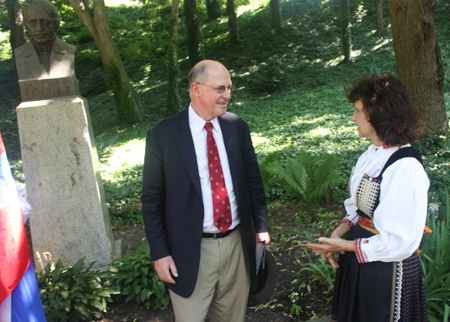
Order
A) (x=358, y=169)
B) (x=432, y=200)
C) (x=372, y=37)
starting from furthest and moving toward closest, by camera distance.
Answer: (x=372, y=37) < (x=432, y=200) < (x=358, y=169)

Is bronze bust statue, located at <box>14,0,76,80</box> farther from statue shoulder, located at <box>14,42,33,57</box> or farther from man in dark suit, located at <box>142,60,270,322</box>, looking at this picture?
man in dark suit, located at <box>142,60,270,322</box>

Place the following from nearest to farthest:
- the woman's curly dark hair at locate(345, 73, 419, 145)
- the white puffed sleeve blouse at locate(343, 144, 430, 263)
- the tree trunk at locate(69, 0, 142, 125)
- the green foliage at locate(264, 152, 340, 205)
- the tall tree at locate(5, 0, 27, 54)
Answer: the white puffed sleeve blouse at locate(343, 144, 430, 263) < the woman's curly dark hair at locate(345, 73, 419, 145) < the green foliage at locate(264, 152, 340, 205) < the tree trunk at locate(69, 0, 142, 125) < the tall tree at locate(5, 0, 27, 54)

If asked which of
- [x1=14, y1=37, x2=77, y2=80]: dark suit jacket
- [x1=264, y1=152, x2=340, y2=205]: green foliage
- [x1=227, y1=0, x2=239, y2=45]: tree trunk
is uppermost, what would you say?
[x1=227, y1=0, x2=239, y2=45]: tree trunk

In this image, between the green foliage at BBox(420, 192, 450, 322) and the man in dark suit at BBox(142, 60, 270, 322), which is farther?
the green foliage at BBox(420, 192, 450, 322)

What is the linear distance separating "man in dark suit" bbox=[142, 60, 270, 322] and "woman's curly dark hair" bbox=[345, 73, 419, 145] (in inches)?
35.3

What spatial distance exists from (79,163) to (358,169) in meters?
2.84

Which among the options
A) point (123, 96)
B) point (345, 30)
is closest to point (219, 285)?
point (123, 96)

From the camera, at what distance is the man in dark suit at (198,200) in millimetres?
2232

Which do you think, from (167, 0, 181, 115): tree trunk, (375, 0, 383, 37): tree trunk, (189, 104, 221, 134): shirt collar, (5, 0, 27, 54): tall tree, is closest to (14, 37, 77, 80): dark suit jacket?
(189, 104, 221, 134): shirt collar

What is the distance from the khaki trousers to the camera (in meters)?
2.31

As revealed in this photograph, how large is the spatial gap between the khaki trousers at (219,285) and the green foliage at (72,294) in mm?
1192

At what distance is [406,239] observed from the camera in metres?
1.82

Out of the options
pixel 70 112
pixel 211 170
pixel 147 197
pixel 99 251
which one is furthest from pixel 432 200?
pixel 70 112

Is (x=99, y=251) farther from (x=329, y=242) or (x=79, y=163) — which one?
(x=329, y=242)
